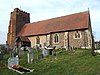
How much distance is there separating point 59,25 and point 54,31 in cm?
172

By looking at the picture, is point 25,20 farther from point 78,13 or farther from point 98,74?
point 98,74

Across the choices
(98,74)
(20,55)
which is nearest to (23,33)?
(20,55)

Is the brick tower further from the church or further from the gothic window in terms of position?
the gothic window

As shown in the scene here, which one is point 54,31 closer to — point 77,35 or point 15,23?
point 77,35

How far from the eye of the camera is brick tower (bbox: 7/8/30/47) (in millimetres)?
→ 44000

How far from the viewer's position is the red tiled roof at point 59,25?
3422 centimetres

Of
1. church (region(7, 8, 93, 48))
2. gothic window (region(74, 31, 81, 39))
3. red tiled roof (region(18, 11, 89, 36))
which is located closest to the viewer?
church (region(7, 8, 93, 48))

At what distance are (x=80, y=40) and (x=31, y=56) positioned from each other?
56.8ft

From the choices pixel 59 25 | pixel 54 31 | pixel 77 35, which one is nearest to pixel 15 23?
pixel 54 31

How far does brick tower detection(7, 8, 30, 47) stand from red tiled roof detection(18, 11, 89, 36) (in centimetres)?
155

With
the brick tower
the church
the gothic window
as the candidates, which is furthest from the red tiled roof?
the brick tower

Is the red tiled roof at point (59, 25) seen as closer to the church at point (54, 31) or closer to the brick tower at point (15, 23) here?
the church at point (54, 31)

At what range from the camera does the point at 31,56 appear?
700 inches

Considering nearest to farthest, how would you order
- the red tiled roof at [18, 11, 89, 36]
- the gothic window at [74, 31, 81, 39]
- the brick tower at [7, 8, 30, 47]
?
the gothic window at [74, 31, 81, 39] < the red tiled roof at [18, 11, 89, 36] < the brick tower at [7, 8, 30, 47]
